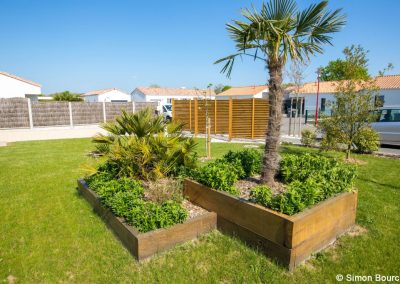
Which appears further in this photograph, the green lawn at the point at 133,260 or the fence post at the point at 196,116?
the fence post at the point at 196,116

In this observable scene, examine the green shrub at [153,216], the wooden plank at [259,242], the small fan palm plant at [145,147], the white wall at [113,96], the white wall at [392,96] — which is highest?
the white wall at [113,96]

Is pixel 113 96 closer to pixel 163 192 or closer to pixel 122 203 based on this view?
pixel 163 192

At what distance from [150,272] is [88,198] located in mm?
2549

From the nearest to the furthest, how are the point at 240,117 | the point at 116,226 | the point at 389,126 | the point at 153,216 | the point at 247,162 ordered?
the point at 153,216
the point at 116,226
the point at 247,162
the point at 389,126
the point at 240,117

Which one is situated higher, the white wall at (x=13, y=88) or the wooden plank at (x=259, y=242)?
the white wall at (x=13, y=88)

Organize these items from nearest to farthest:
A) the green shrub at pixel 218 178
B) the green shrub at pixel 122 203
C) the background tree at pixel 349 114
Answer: the green shrub at pixel 122 203
the green shrub at pixel 218 178
the background tree at pixel 349 114

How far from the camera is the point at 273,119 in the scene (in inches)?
156

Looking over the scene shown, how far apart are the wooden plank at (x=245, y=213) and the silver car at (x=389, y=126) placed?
10048 mm

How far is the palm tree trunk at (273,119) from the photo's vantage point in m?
3.87

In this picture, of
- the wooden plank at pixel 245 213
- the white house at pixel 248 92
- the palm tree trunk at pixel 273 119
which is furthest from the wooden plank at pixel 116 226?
the white house at pixel 248 92

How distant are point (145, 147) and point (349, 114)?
6.57 m

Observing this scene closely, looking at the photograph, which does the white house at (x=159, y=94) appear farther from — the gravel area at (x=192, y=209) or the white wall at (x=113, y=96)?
the gravel area at (x=192, y=209)

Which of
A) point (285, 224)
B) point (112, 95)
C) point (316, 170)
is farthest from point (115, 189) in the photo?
point (112, 95)

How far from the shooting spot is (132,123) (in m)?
5.34
